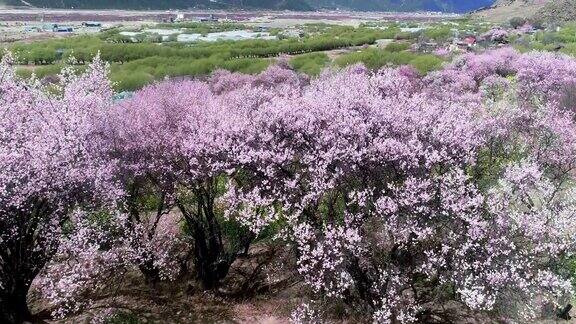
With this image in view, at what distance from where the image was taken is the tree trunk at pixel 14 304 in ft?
55.9

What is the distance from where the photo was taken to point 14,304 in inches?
683

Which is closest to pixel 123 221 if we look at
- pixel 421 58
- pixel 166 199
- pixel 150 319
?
pixel 166 199

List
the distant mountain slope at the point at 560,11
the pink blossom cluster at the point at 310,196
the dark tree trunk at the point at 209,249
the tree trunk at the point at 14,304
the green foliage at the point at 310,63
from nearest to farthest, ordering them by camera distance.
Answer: the pink blossom cluster at the point at 310,196, the tree trunk at the point at 14,304, the dark tree trunk at the point at 209,249, the green foliage at the point at 310,63, the distant mountain slope at the point at 560,11

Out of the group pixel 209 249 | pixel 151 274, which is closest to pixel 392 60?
pixel 209 249

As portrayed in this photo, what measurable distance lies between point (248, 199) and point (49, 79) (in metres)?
46.8

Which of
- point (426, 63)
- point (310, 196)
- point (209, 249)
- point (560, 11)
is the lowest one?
point (209, 249)

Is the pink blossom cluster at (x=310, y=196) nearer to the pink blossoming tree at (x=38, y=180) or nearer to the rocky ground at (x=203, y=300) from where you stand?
the pink blossoming tree at (x=38, y=180)

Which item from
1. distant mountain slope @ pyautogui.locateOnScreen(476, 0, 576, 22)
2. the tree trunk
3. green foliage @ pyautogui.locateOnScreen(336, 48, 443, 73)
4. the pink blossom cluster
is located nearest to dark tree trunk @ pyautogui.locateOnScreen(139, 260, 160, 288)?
the pink blossom cluster

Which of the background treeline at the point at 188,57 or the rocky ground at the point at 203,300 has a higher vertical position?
the background treeline at the point at 188,57

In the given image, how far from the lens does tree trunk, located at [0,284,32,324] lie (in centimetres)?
1703

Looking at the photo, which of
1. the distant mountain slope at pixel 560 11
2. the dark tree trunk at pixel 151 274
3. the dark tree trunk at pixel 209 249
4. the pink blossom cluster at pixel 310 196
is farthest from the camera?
the distant mountain slope at pixel 560 11

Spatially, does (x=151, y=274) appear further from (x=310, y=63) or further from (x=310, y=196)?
(x=310, y=63)

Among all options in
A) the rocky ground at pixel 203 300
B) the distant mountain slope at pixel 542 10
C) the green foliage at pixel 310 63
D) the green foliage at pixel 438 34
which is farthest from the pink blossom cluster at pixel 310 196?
the distant mountain slope at pixel 542 10

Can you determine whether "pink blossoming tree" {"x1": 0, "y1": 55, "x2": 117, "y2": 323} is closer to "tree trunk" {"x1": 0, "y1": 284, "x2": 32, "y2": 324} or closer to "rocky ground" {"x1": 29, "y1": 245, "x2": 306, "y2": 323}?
"tree trunk" {"x1": 0, "y1": 284, "x2": 32, "y2": 324}
